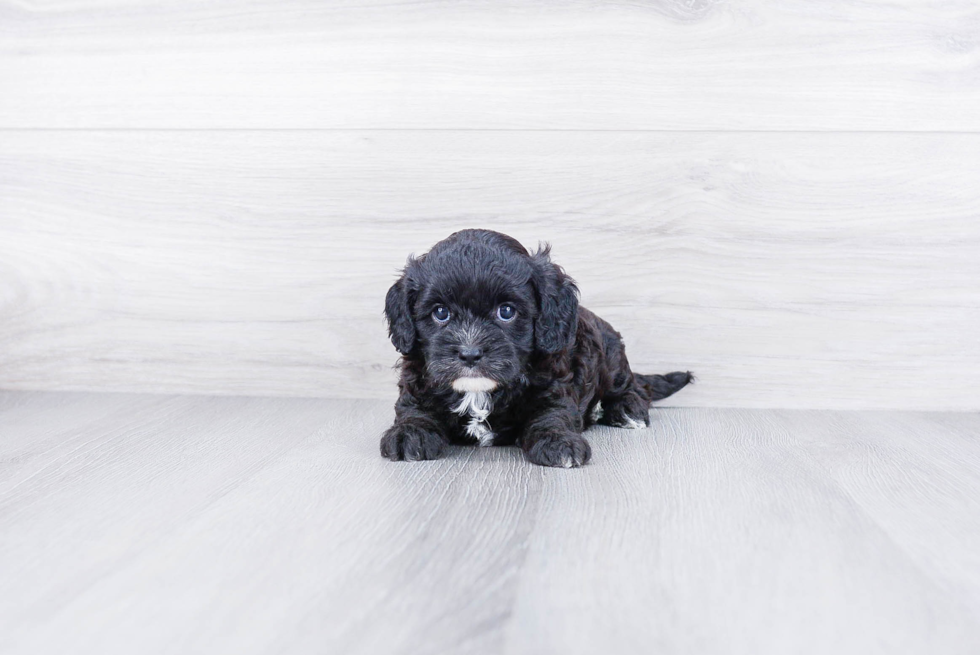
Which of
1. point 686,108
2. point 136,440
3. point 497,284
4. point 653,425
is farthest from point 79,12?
point 653,425

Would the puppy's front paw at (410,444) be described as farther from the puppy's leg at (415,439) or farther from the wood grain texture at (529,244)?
the wood grain texture at (529,244)

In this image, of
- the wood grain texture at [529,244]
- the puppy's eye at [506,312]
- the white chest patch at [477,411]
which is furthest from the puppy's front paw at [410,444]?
the wood grain texture at [529,244]

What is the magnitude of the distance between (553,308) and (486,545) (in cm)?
79

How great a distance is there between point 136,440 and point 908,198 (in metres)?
2.46

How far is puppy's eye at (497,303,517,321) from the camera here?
1.95 meters

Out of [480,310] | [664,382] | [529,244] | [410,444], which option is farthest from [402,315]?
[664,382]

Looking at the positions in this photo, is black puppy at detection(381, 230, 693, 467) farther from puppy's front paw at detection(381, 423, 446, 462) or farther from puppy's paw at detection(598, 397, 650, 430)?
puppy's paw at detection(598, 397, 650, 430)

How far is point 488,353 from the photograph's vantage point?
6.14 ft

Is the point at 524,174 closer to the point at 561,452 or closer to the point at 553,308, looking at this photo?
the point at 553,308

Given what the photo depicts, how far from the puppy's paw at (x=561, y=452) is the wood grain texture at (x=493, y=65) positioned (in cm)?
116

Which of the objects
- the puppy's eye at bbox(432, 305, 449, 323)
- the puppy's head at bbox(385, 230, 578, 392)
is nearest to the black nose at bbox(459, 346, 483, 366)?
the puppy's head at bbox(385, 230, 578, 392)

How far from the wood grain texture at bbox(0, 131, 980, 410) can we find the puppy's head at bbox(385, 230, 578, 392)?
633mm

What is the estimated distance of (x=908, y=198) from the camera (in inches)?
99.9

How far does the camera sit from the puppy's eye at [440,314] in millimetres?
1955
